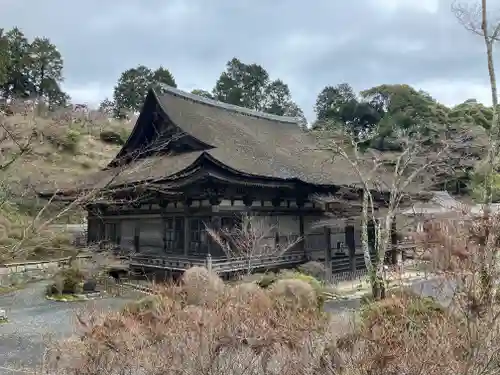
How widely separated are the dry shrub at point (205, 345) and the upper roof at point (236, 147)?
9.51 m

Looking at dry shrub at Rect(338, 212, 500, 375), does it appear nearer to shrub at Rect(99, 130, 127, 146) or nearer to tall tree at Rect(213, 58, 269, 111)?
shrub at Rect(99, 130, 127, 146)

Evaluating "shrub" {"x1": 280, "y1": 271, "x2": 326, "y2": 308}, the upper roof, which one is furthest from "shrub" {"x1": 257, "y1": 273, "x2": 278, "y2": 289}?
the upper roof

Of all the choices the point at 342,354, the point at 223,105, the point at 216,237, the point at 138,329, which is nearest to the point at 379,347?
the point at 342,354

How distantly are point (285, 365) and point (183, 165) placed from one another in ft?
41.1

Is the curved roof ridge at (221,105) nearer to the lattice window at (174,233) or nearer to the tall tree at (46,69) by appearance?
the lattice window at (174,233)

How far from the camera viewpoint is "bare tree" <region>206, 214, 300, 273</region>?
16.0m

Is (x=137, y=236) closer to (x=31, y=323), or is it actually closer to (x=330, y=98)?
(x=31, y=323)

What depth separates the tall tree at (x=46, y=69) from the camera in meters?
45.8

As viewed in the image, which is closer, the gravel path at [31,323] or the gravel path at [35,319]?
the gravel path at [35,319]

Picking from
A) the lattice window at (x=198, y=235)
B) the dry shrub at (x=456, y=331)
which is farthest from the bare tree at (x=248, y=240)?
the dry shrub at (x=456, y=331)

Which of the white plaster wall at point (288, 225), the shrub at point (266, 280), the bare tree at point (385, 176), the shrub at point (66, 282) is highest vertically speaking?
the bare tree at point (385, 176)

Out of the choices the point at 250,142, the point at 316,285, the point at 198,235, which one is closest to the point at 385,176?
the point at 250,142

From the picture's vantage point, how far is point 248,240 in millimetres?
16219

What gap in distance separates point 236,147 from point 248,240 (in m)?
4.97
